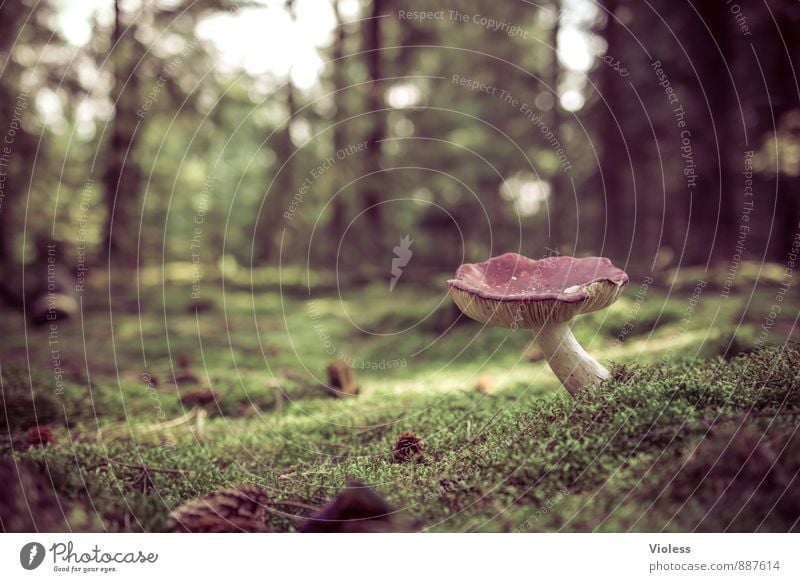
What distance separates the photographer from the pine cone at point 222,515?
6.34 feet

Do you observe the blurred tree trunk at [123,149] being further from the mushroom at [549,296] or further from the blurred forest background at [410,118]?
the mushroom at [549,296]

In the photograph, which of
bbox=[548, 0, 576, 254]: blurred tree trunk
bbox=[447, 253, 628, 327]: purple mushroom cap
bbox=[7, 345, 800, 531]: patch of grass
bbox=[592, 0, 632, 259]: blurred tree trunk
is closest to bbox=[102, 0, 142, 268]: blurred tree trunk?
bbox=[7, 345, 800, 531]: patch of grass

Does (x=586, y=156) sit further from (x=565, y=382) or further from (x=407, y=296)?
(x=565, y=382)

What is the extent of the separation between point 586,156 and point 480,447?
12.4 m

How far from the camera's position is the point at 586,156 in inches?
510

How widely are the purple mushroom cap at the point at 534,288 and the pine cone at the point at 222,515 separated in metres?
1.21

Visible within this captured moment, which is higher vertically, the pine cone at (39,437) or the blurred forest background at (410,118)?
the blurred forest background at (410,118)

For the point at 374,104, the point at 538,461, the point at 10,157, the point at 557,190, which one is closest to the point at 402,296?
the point at 374,104

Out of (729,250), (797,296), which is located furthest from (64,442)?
(729,250)

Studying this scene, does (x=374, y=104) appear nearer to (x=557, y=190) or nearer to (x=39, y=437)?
(x=557, y=190)

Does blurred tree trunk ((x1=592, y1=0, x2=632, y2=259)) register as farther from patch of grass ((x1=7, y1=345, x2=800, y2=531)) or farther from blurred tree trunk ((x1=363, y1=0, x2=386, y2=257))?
patch of grass ((x1=7, y1=345, x2=800, y2=531))

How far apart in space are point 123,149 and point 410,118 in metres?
5.57

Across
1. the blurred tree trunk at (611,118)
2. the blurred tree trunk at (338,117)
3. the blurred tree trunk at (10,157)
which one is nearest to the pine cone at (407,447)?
the blurred tree trunk at (10,157)

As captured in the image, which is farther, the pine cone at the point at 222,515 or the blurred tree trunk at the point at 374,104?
the blurred tree trunk at the point at 374,104
